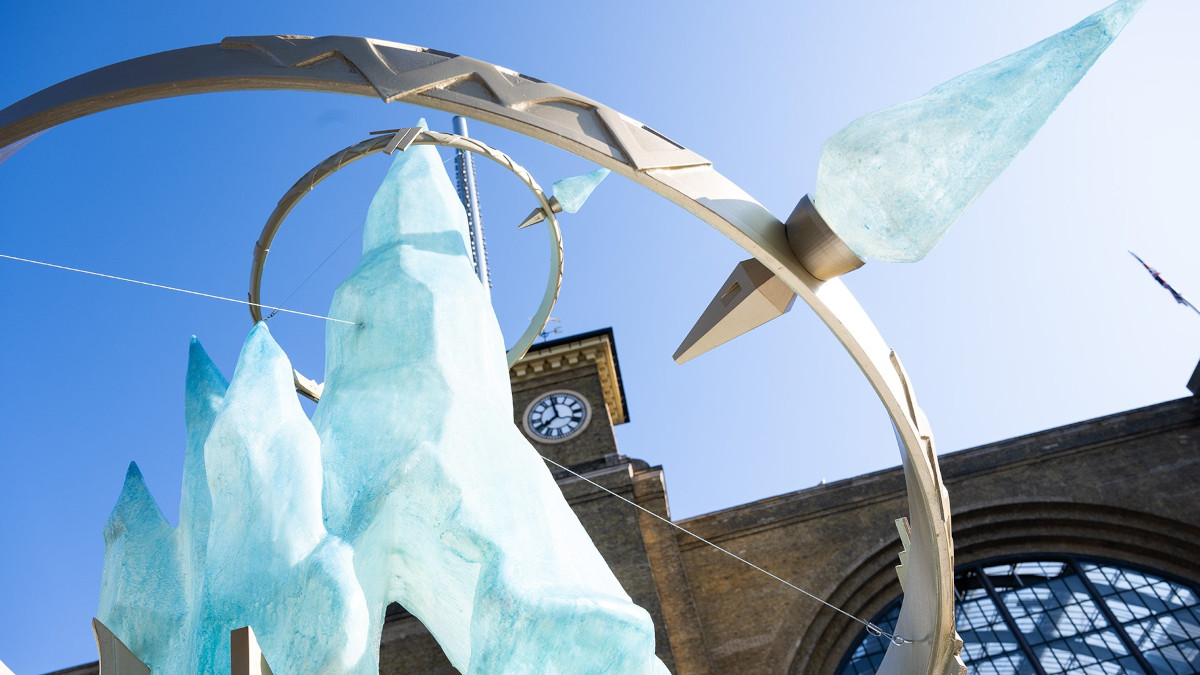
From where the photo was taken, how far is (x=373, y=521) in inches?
282

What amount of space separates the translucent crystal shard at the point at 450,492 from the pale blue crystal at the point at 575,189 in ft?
5.57

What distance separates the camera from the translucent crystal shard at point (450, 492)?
6336 millimetres

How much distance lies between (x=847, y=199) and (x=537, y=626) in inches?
124

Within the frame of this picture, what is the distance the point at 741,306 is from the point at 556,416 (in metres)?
16.5

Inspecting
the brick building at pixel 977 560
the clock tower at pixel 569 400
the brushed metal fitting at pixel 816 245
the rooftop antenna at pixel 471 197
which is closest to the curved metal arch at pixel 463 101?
the brushed metal fitting at pixel 816 245

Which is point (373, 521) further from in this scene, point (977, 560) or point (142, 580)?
Answer: point (977, 560)

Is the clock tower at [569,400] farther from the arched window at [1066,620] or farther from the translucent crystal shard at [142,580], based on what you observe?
the translucent crystal shard at [142,580]

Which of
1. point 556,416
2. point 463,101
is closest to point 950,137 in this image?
point 463,101

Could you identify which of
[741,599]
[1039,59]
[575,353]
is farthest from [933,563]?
[575,353]

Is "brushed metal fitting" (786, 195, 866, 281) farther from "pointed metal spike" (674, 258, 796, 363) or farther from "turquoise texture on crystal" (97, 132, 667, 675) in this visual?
"turquoise texture on crystal" (97, 132, 667, 675)

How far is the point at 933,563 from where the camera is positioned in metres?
8.02

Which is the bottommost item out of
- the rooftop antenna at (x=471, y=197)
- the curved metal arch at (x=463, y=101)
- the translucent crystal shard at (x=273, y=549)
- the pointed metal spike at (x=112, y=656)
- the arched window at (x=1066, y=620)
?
the arched window at (x=1066, y=620)

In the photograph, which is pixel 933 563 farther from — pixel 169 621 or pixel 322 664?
pixel 169 621

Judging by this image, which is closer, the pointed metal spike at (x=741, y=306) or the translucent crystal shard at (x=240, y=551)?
the translucent crystal shard at (x=240, y=551)
